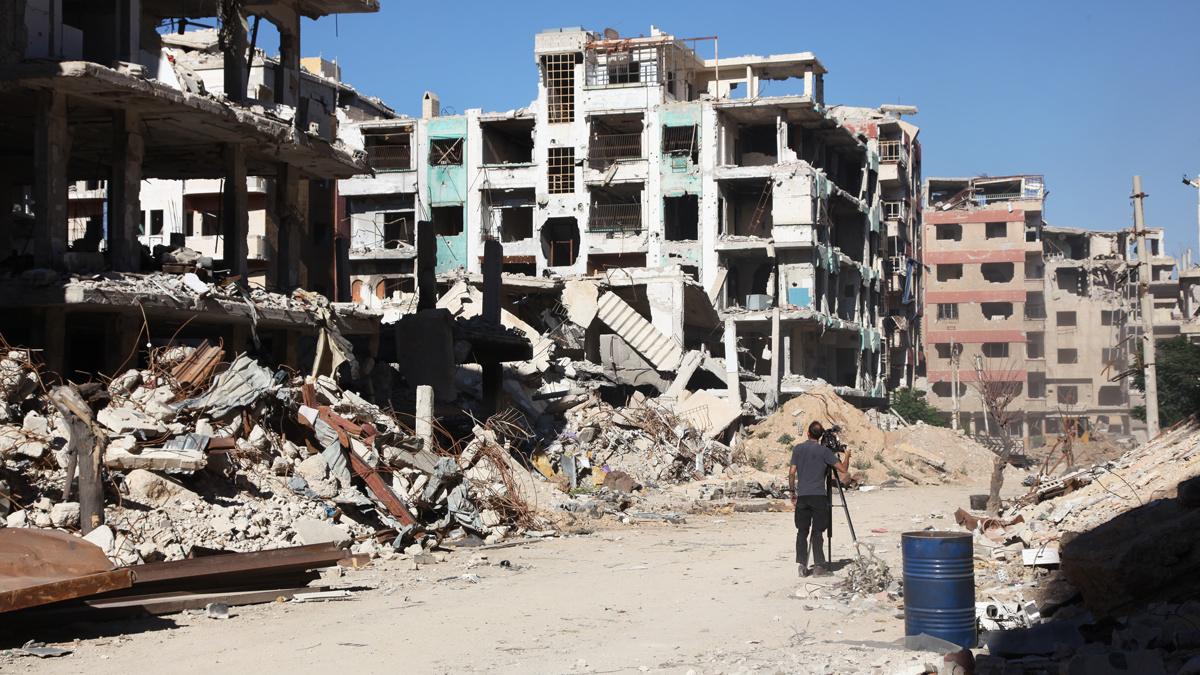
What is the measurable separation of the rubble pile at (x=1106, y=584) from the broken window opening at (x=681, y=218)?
40.6 meters

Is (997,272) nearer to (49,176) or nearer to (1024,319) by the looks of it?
(1024,319)

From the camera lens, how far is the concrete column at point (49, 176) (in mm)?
19562

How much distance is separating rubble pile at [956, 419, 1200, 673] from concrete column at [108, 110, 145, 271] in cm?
1424

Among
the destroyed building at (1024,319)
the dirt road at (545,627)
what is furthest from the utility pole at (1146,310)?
the destroyed building at (1024,319)

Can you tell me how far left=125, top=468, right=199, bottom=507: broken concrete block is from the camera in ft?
47.4

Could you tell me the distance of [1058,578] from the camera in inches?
438

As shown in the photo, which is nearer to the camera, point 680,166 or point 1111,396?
point 680,166

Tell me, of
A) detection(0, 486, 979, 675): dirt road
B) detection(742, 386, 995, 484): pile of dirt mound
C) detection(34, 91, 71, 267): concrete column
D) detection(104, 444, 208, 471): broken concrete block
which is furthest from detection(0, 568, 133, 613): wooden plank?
detection(742, 386, 995, 484): pile of dirt mound

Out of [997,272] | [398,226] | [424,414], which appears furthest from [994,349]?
[424,414]

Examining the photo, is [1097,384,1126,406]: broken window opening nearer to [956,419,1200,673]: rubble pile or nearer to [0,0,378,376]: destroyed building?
[0,0,378,376]: destroyed building

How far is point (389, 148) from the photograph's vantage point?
5825cm

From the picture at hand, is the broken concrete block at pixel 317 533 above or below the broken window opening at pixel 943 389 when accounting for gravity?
below

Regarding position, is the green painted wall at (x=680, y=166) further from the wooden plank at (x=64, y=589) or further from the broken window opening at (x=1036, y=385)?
the wooden plank at (x=64, y=589)

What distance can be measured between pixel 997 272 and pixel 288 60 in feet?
193
